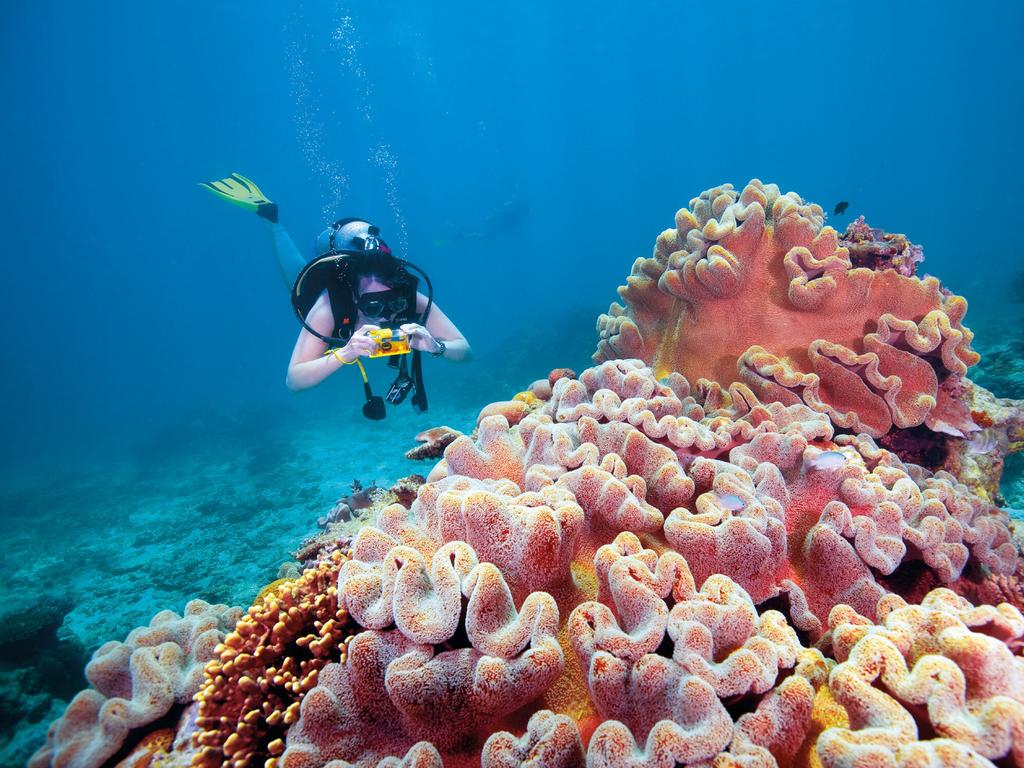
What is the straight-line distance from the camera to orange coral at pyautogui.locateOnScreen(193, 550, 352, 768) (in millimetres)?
2008

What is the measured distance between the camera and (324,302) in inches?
189

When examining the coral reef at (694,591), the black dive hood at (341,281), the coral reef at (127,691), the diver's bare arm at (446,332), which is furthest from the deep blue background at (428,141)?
the coral reef at (127,691)

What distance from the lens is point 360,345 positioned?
13.9 ft

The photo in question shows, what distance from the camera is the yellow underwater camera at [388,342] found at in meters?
4.27

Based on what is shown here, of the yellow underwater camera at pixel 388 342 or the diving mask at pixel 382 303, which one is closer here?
the yellow underwater camera at pixel 388 342

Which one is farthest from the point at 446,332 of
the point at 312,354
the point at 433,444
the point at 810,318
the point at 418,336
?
the point at 810,318

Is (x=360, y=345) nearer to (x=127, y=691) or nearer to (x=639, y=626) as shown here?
(x=127, y=691)

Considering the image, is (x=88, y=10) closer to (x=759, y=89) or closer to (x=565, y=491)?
(x=565, y=491)

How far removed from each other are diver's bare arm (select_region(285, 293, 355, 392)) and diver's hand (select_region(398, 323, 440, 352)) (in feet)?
2.55

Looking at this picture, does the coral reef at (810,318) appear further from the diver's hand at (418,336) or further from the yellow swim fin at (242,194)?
the yellow swim fin at (242,194)

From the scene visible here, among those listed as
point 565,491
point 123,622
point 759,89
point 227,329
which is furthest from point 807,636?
point 759,89

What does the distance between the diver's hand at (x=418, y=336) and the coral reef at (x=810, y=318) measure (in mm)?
2419

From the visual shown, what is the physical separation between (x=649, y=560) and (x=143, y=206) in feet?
492

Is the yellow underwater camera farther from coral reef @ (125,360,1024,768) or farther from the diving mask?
coral reef @ (125,360,1024,768)
